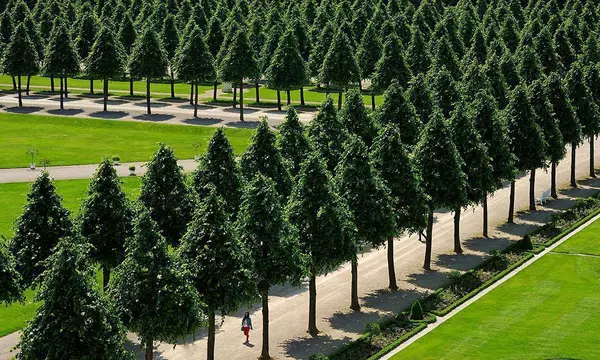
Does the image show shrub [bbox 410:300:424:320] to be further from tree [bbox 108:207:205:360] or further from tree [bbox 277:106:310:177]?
tree [bbox 108:207:205:360]

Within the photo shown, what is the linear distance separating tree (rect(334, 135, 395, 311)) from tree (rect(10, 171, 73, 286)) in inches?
902

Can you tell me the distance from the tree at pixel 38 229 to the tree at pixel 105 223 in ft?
8.62

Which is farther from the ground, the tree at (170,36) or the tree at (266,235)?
the tree at (170,36)

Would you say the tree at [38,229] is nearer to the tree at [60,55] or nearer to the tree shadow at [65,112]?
the tree shadow at [65,112]

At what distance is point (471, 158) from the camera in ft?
316

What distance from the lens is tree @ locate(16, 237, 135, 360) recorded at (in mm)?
52531

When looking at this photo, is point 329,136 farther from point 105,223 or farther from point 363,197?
point 105,223

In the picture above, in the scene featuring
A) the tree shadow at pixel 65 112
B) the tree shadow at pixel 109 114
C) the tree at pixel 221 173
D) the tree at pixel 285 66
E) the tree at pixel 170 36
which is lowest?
the tree at pixel 221 173

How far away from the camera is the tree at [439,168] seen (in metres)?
90.6

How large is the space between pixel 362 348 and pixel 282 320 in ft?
28.7

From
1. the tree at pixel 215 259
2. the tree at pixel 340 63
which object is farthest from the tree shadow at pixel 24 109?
the tree at pixel 215 259

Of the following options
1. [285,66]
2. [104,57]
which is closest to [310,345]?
[285,66]

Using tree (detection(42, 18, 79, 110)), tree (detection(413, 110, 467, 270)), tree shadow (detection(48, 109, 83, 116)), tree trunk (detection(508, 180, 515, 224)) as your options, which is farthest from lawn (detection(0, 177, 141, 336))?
tree (detection(42, 18, 79, 110))

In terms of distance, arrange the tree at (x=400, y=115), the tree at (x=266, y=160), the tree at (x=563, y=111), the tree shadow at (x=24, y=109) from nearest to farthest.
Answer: the tree at (x=266, y=160) < the tree at (x=400, y=115) < the tree at (x=563, y=111) < the tree shadow at (x=24, y=109)
